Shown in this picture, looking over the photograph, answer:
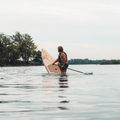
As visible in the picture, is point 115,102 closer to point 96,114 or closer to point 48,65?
point 96,114

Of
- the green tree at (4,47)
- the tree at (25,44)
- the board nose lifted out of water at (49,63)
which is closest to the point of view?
the board nose lifted out of water at (49,63)

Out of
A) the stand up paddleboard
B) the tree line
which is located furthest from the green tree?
the stand up paddleboard

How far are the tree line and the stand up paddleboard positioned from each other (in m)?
69.0

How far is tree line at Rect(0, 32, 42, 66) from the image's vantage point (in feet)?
302

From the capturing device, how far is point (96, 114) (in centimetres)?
452

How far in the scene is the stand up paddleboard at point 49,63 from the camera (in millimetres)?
20831

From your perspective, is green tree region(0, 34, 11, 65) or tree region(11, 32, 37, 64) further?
tree region(11, 32, 37, 64)

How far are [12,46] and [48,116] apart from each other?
295ft

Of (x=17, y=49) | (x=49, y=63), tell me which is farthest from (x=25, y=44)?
(x=49, y=63)

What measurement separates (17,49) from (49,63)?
72.1 m

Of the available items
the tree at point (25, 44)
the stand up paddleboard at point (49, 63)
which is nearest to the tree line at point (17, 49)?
the tree at point (25, 44)

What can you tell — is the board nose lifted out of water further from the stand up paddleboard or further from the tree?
the tree

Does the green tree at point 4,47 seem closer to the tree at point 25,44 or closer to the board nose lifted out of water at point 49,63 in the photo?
the tree at point 25,44

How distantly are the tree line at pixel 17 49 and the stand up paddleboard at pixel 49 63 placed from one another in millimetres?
68975
